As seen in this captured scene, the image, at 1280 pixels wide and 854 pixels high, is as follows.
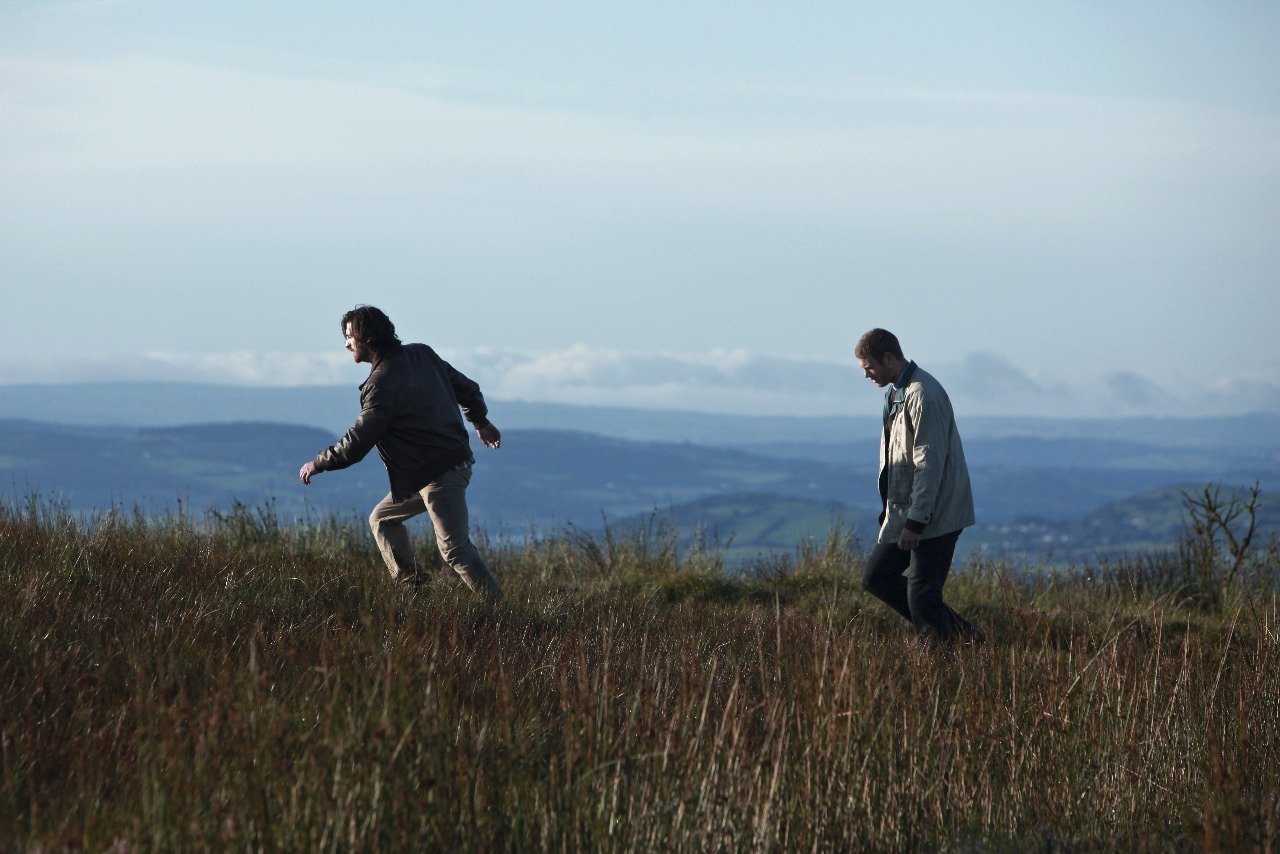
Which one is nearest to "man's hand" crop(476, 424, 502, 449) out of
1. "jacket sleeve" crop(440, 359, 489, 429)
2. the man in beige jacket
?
"jacket sleeve" crop(440, 359, 489, 429)

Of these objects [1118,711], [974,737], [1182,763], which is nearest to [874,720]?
[974,737]

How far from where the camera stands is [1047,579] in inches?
500

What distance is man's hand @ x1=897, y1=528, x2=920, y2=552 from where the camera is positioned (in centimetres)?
744

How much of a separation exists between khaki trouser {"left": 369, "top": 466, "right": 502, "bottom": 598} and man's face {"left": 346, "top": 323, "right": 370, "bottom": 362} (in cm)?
83

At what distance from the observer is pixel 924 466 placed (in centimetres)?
737

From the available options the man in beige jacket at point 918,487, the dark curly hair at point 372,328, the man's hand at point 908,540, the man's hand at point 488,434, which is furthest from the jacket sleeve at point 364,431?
the man's hand at point 908,540

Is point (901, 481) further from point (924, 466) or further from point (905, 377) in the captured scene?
point (905, 377)

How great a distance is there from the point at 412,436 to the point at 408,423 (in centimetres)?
9

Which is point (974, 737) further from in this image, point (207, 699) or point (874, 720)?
point (207, 699)

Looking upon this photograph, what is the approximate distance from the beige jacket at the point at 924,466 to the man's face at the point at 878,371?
93mm

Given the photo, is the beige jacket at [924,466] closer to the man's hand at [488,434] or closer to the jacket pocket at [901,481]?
the jacket pocket at [901,481]

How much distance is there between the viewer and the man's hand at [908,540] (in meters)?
7.44

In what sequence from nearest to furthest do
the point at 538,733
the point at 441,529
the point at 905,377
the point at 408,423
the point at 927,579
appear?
the point at 538,733
the point at 905,377
the point at 927,579
the point at 408,423
the point at 441,529

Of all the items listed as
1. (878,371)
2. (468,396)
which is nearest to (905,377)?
(878,371)
